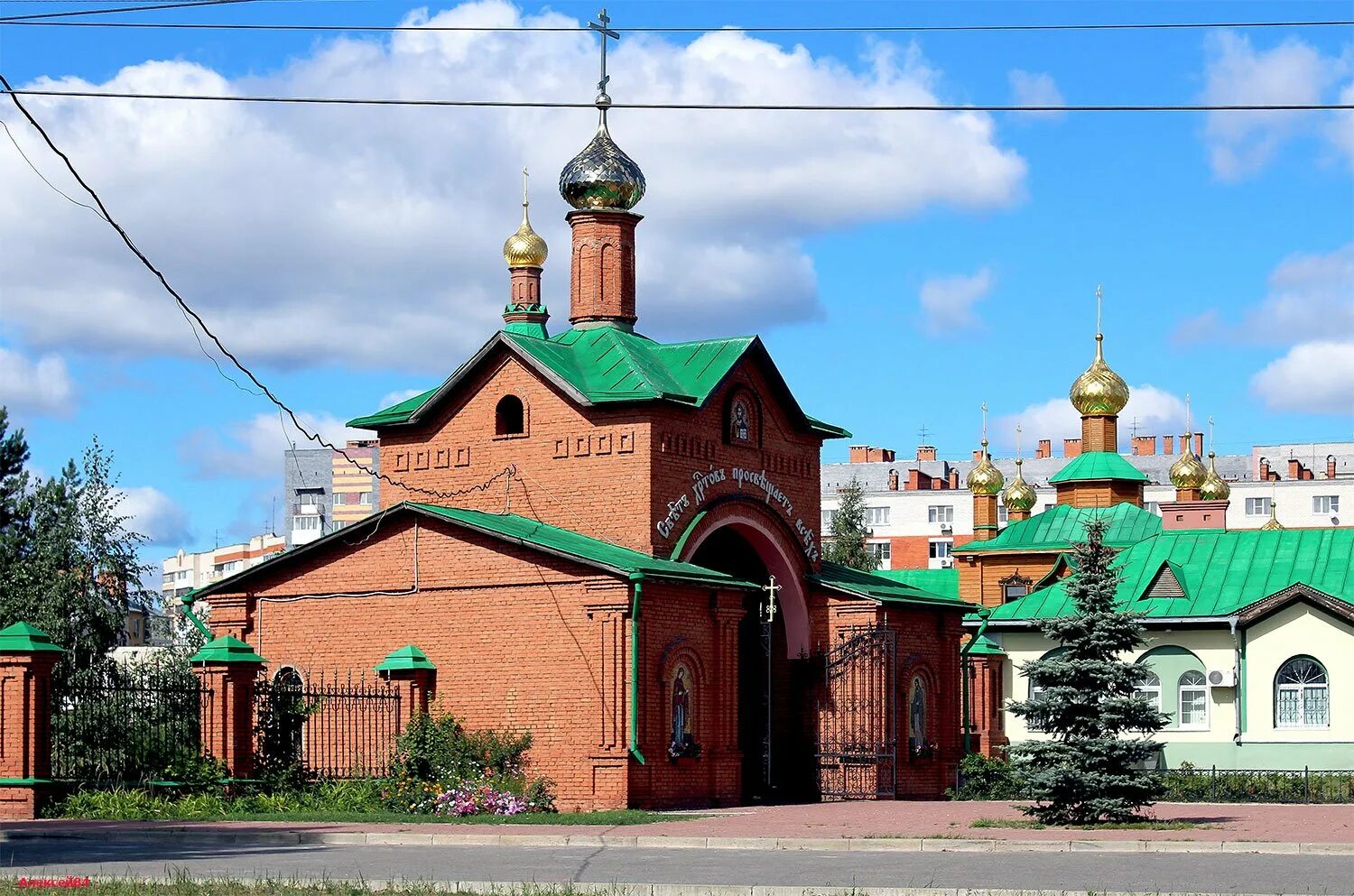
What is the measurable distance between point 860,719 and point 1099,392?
22701mm

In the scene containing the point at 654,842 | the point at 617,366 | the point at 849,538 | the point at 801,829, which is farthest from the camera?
the point at 849,538

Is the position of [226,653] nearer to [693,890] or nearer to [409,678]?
[409,678]

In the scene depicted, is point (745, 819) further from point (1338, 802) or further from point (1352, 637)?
point (1352, 637)

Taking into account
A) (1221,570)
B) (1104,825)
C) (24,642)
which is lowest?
(1104,825)

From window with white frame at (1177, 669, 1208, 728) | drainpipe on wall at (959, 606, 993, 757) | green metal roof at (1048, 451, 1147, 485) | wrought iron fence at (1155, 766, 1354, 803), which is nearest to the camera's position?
wrought iron fence at (1155, 766, 1354, 803)

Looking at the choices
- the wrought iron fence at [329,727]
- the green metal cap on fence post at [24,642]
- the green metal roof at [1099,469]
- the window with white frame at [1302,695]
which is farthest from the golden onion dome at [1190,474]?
the green metal cap on fence post at [24,642]

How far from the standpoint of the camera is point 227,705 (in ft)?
85.5

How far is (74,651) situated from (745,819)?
17.9 m

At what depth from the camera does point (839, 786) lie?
31.4 meters

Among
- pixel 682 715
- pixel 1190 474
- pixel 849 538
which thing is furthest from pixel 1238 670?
pixel 849 538

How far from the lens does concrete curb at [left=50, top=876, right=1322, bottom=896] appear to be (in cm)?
1469

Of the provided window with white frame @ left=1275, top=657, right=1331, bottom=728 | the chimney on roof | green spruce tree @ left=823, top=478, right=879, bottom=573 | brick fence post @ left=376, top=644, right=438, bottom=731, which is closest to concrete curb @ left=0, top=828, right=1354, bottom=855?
brick fence post @ left=376, top=644, right=438, bottom=731

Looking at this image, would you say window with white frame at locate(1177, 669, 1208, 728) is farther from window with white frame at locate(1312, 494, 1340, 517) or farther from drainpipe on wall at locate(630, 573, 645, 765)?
window with white frame at locate(1312, 494, 1340, 517)

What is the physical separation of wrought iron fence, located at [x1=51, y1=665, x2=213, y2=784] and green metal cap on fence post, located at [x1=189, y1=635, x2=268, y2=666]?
0.45 meters
